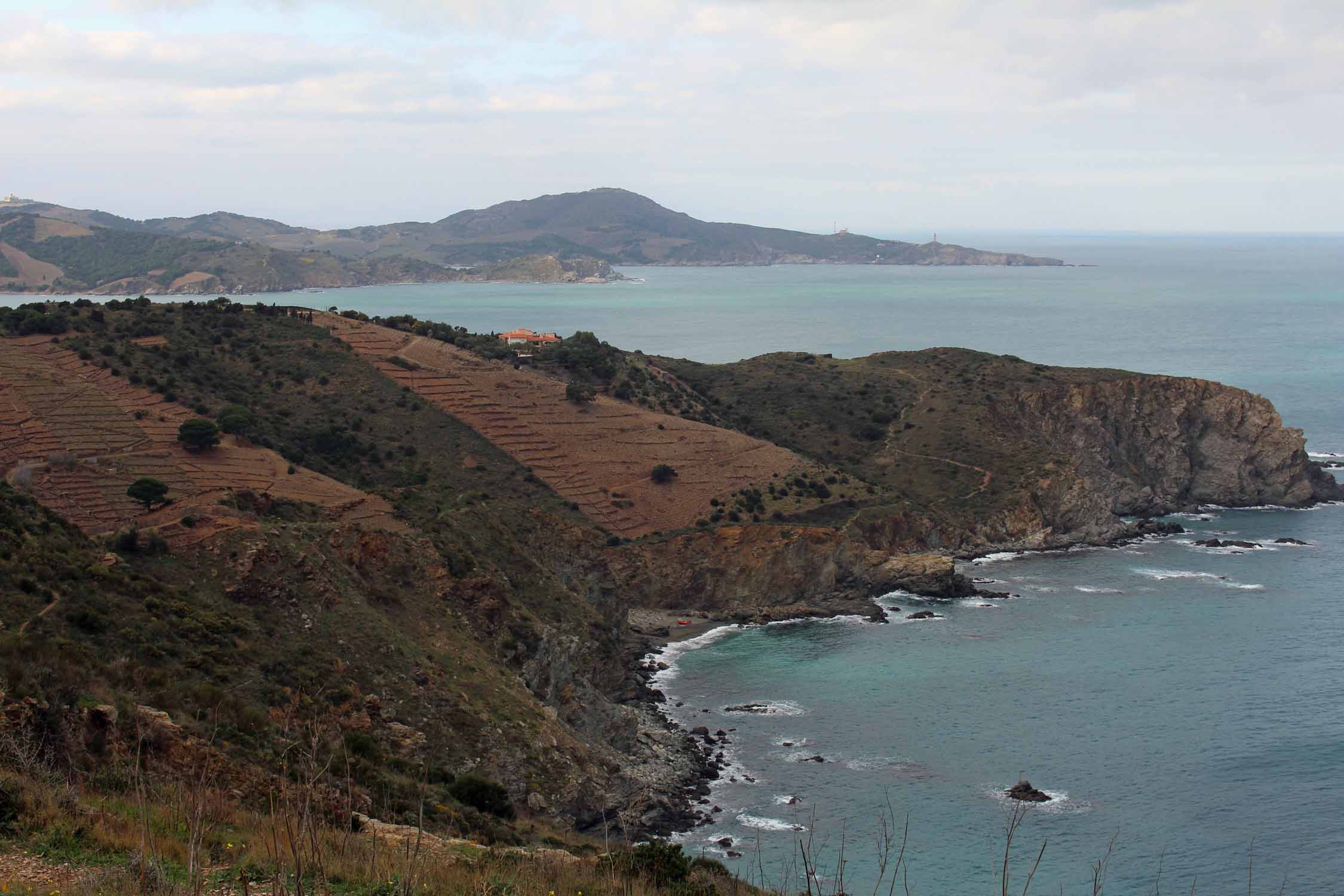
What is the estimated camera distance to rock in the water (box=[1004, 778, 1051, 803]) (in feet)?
129

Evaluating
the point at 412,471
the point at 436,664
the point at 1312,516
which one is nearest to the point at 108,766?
the point at 436,664

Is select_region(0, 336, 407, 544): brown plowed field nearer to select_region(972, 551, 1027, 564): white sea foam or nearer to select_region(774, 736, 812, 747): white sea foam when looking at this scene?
select_region(774, 736, 812, 747): white sea foam

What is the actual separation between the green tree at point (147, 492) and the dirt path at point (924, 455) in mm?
49713

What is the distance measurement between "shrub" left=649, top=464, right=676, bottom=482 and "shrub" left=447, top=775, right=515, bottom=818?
1638 inches

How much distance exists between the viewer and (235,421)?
58.8 metres

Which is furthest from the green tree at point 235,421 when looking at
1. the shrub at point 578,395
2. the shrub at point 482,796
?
the shrub at point 482,796

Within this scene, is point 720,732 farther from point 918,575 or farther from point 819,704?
point 918,575

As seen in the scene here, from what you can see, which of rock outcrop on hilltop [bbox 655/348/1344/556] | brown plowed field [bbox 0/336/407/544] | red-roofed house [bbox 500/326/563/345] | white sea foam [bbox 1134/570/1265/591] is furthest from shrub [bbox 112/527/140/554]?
white sea foam [bbox 1134/570/1265/591]

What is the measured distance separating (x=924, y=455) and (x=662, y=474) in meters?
21.1

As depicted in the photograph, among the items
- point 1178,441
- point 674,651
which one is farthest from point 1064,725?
point 1178,441

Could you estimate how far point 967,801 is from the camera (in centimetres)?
3959

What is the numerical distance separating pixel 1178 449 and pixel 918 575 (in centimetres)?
3289

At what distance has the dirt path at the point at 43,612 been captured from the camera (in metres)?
27.1

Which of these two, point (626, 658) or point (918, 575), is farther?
point (918, 575)
